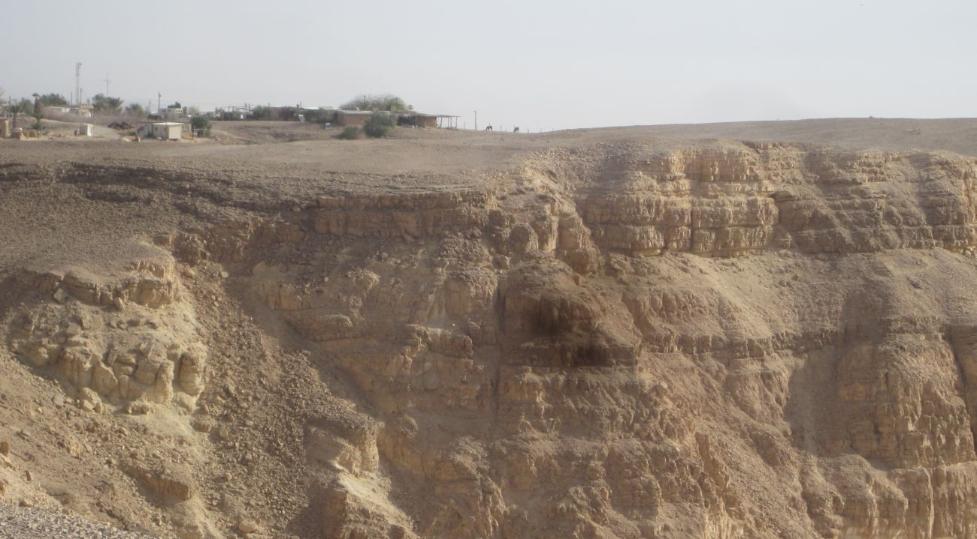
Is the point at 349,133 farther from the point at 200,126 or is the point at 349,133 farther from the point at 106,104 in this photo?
the point at 106,104

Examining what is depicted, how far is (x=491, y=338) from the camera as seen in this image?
99.3ft

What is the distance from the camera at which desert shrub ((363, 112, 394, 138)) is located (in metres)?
52.2

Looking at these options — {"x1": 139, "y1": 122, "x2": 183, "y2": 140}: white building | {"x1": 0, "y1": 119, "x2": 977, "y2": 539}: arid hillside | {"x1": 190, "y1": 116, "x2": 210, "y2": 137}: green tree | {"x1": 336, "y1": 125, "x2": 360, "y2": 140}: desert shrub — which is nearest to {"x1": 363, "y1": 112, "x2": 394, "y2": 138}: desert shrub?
{"x1": 336, "y1": 125, "x2": 360, "y2": 140}: desert shrub

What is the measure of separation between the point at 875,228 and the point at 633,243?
22.7 ft

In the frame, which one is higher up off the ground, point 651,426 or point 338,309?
point 338,309

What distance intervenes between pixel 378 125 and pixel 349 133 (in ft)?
4.49

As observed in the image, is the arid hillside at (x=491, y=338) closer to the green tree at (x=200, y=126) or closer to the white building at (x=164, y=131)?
the white building at (x=164, y=131)

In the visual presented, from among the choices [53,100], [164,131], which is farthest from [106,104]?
[164,131]

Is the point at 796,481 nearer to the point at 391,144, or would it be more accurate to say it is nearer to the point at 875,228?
the point at 875,228

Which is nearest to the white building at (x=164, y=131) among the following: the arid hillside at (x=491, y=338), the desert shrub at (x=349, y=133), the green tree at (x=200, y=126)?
the green tree at (x=200, y=126)

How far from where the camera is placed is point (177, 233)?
29.7 metres

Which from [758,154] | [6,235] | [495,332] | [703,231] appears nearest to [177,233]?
[6,235]

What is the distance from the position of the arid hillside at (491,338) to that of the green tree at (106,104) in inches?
1361

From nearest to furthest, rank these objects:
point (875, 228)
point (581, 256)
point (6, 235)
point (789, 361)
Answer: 1. point (6, 235)
2. point (581, 256)
3. point (789, 361)
4. point (875, 228)
